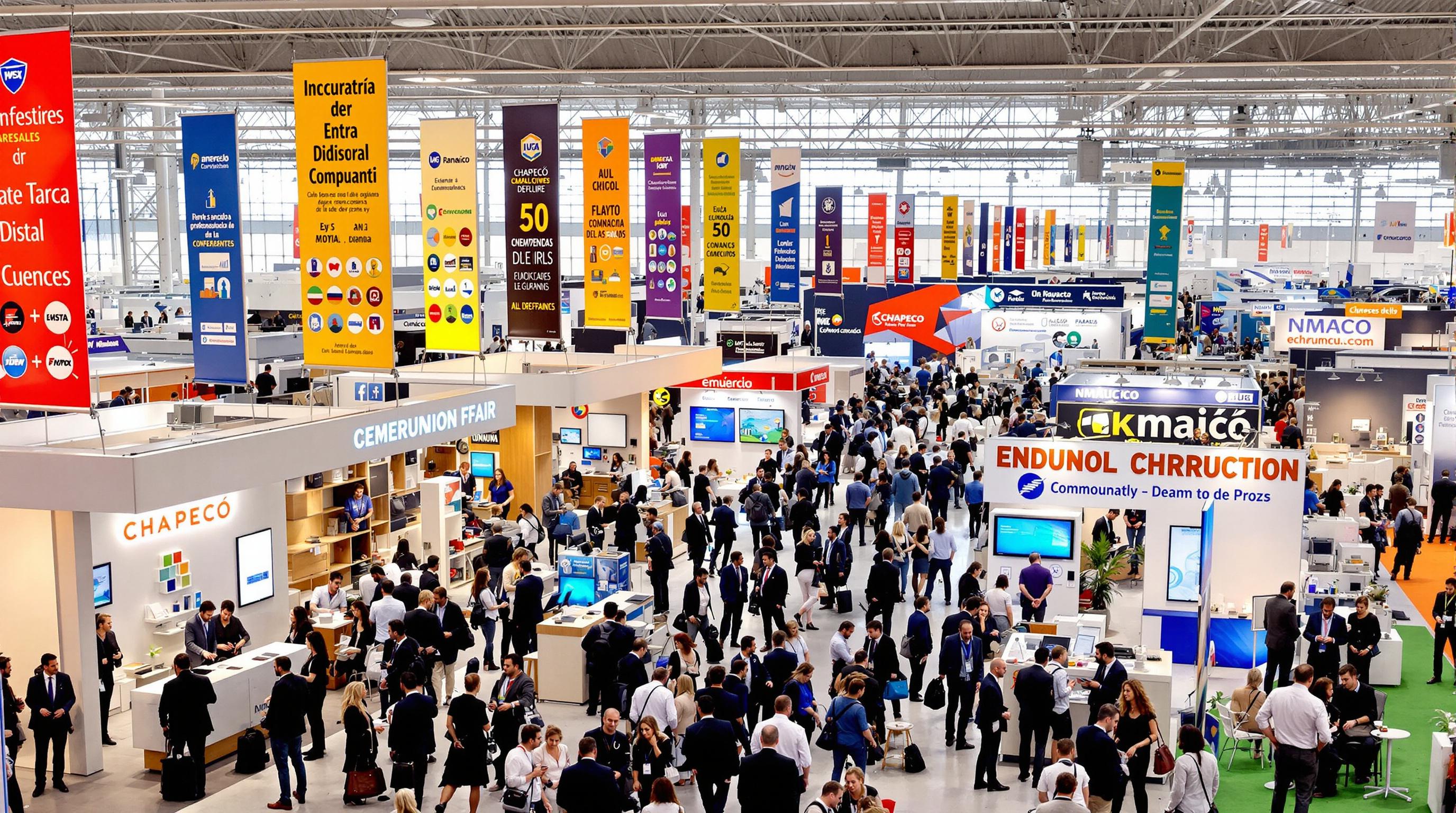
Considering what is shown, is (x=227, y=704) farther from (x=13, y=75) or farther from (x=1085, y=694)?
(x=1085, y=694)

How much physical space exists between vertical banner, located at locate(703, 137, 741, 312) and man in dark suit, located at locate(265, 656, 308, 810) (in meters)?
12.3

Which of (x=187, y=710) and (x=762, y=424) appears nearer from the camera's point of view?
(x=187, y=710)

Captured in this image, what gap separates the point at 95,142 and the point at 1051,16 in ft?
76.4

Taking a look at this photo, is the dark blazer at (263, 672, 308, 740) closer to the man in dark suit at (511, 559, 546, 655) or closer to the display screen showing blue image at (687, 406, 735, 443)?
the man in dark suit at (511, 559, 546, 655)

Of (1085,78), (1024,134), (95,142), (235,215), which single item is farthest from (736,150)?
(1024,134)

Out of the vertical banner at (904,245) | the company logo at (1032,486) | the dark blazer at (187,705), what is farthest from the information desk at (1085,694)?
the vertical banner at (904,245)

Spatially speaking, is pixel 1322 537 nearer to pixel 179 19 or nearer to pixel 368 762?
pixel 368 762

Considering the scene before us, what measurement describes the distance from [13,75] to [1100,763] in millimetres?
7284

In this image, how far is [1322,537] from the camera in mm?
13969

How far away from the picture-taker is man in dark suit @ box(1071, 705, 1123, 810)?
745 cm

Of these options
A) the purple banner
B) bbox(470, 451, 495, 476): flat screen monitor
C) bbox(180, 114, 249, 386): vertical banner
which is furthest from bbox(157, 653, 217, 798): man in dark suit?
the purple banner

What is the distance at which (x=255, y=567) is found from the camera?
11.6 m

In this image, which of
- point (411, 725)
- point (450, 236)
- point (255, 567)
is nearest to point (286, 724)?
point (411, 725)

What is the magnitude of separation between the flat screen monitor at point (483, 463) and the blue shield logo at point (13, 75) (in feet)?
30.3
